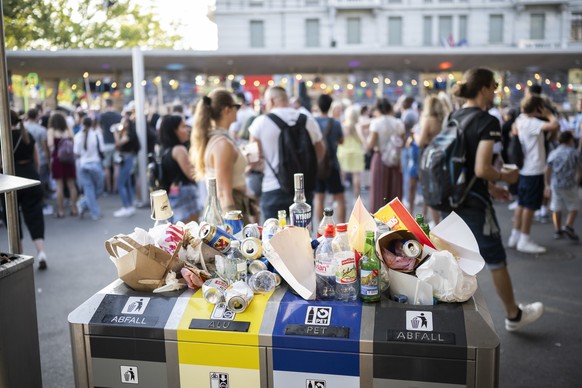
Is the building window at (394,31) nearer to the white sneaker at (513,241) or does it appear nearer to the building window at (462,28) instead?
the building window at (462,28)

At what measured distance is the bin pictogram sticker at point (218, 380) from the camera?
201 centimetres

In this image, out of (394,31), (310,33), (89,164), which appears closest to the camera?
(89,164)

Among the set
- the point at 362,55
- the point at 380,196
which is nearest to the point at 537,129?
the point at 380,196

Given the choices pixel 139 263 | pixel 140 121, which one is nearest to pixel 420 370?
pixel 139 263

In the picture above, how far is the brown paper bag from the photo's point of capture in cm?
216

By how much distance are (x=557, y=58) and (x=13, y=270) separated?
1545cm

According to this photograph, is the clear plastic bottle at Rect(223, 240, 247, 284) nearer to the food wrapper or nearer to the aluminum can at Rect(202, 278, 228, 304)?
the aluminum can at Rect(202, 278, 228, 304)

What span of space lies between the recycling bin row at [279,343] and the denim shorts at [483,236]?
1.60m

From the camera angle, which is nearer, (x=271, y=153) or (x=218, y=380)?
(x=218, y=380)

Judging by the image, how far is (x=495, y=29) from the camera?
33.7m

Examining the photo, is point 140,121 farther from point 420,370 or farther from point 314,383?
point 420,370


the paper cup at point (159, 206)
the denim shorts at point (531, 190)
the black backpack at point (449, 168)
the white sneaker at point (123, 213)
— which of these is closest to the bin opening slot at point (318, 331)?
the paper cup at point (159, 206)

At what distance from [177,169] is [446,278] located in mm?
3528

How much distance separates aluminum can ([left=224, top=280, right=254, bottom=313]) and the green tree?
2961mm
